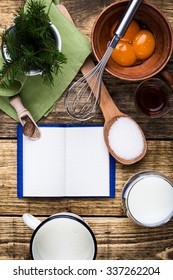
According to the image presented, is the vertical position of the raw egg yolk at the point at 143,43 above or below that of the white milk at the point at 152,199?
above

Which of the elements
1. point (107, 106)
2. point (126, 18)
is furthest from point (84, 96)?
point (126, 18)

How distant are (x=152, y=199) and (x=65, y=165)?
0.15 meters

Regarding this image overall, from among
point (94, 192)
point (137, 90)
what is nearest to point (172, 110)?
point (137, 90)

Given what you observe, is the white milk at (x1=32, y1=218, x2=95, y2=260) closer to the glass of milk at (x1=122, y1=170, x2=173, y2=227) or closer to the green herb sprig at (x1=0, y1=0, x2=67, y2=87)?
the glass of milk at (x1=122, y1=170, x2=173, y2=227)

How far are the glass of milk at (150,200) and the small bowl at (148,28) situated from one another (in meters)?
0.16

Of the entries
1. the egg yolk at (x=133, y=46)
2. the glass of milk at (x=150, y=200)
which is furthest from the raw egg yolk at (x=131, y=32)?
the glass of milk at (x=150, y=200)

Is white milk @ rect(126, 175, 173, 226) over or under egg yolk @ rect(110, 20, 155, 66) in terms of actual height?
under

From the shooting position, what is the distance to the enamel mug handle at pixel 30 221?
2.64 ft

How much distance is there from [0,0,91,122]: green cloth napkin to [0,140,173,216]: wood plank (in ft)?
0.22

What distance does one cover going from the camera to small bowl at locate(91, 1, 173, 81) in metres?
0.80

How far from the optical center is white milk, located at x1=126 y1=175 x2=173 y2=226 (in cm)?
80

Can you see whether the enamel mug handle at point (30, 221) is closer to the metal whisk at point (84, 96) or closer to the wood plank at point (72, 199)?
the wood plank at point (72, 199)

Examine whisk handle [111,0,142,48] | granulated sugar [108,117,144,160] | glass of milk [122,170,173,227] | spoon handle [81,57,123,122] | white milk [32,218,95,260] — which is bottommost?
white milk [32,218,95,260]

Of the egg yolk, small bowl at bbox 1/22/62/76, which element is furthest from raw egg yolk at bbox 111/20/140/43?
small bowl at bbox 1/22/62/76
